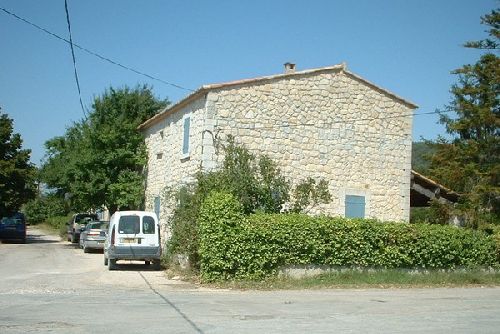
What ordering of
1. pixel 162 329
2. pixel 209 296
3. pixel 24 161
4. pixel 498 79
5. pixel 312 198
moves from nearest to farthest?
pixel 162 329 < pixel 209 296 < pixel 312 198 < pixel 498 79 < pixel 24 161

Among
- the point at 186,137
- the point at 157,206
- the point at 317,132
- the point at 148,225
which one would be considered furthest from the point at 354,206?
the point at 157,206

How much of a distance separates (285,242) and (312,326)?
6403mm

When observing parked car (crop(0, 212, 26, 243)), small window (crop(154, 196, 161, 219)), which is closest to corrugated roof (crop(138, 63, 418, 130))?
small window (crop(154, 196, 161, 219))

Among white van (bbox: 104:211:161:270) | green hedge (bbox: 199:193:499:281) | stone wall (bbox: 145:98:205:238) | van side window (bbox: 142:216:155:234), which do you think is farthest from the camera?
stone wall (bbox: 145:98:205:238)

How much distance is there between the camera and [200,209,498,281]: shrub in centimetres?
1521

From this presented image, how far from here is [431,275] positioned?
16.9m

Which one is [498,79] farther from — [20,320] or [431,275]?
[20,320]

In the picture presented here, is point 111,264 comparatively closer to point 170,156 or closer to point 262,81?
point 170,156

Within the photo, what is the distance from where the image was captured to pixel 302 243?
15.6 m

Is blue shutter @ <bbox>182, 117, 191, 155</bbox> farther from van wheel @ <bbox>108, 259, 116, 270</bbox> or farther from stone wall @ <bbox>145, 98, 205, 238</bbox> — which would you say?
van wheel @ <bbox>108, 259, 116, 270</bbox>

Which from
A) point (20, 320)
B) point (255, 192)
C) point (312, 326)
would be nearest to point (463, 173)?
point (255, 192)

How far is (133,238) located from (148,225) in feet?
2.14

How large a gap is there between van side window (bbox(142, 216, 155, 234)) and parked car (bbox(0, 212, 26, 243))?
17921 mm

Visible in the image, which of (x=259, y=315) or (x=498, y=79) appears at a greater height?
(x=498, y=79)
